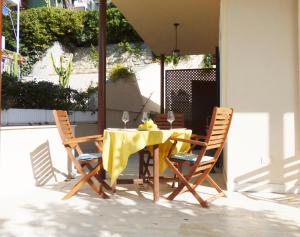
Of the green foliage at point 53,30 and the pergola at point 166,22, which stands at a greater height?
the green foliage at point 53,30

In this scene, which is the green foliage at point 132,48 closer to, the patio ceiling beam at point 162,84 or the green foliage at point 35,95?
the patio ceiling beam at point 162,84

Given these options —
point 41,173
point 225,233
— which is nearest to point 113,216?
point 225,233

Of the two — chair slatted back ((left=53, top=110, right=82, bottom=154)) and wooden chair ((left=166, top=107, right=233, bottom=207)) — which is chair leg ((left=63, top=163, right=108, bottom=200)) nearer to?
chair slatted back ((left=53, top=110, right=82, bottom=154))

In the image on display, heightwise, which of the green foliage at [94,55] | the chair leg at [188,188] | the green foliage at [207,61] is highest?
the green foliage at [94,55]

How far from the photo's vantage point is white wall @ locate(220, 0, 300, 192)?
12.6 feet

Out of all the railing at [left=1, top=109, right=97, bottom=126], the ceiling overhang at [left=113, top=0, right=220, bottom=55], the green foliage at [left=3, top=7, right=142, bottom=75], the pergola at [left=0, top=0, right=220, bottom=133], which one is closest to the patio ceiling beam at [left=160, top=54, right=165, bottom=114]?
the ceiling overhang at [left=113, top=0, right=220, bottom=55]

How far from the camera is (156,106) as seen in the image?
1088 cm

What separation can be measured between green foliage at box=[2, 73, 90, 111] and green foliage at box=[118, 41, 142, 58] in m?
5.12

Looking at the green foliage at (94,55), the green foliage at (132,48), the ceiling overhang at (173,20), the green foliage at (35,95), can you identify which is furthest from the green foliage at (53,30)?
the green foliage at (35,95)

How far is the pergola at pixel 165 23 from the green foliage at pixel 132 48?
158 inches

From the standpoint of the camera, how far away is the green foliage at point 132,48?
41.9ft

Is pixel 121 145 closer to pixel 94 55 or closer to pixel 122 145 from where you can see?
pixel 122 145

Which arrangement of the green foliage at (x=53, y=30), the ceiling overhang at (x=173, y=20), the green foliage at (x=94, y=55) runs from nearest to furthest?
1. the ceiling overhang at (x=173, y=20)
2. the green foliage at (x=94, y=55)
3. the green foliage at (x=53, y=30)

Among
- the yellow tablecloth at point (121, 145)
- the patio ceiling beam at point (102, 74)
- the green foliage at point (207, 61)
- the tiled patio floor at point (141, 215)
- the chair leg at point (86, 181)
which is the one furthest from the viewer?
the green foliage at point (207, 61)
